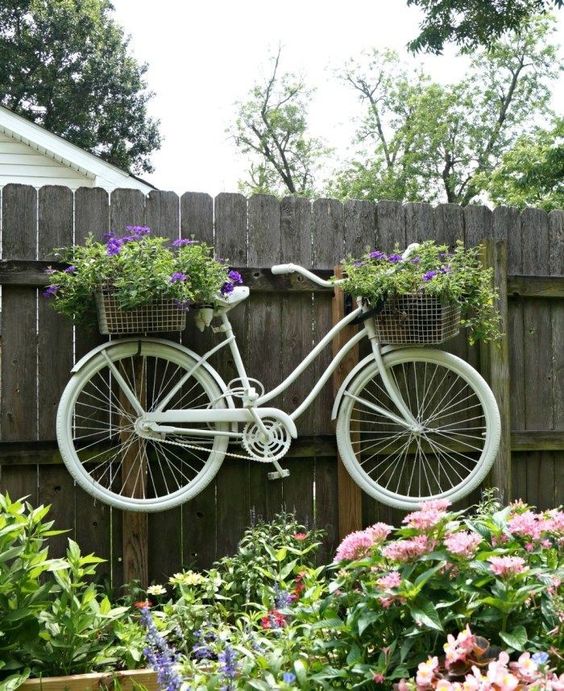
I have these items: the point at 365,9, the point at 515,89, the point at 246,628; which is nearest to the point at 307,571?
the point at 246,628

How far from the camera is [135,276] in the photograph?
11.0 feet

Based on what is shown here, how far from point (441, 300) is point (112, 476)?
163cm

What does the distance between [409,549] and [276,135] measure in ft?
76.2

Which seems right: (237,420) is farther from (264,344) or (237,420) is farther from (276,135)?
(276,135)

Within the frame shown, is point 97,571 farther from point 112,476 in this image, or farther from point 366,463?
point 366,463

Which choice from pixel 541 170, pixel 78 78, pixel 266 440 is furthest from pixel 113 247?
pixel 78 78

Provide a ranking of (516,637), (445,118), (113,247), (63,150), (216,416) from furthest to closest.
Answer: (445,118)
(63,150)
(216,416)
(113,247)
(516,637)

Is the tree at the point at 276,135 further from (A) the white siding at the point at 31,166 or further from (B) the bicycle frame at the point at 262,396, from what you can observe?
(B) the bicycle frame at the point at 262,396

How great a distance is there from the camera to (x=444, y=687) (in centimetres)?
166

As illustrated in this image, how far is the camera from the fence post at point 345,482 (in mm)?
4012

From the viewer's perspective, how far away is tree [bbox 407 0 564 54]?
12203mm

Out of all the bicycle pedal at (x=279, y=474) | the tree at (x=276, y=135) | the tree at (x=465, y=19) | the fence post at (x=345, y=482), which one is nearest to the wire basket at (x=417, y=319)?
the fence post at (x=345, y=482)

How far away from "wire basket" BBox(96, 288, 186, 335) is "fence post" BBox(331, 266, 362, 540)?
87cm

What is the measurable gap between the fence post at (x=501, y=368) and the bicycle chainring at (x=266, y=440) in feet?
3.89
